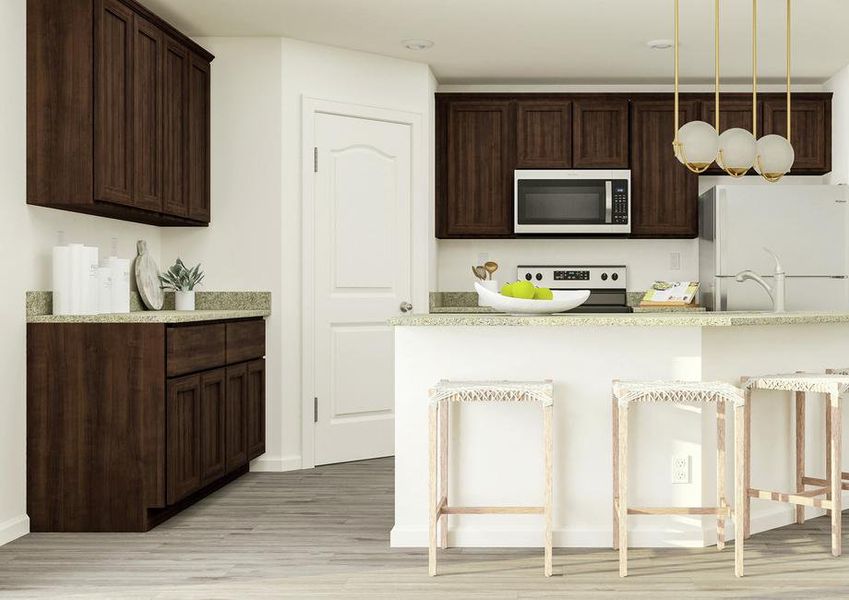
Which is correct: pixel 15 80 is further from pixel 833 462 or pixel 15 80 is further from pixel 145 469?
pixel 833 462

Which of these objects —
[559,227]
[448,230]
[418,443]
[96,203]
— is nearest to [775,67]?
[559,227]

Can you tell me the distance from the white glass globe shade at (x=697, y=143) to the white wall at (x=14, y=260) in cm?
263

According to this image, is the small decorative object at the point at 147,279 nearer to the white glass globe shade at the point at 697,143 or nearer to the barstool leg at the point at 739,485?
the white glass globe shade at the point at 697,143

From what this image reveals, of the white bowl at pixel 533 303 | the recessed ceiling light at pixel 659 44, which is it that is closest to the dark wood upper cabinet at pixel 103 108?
the white bowl at pixel 533 303

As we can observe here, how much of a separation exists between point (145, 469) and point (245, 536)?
1.62ft

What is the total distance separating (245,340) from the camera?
4586mm

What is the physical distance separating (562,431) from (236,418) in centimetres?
183

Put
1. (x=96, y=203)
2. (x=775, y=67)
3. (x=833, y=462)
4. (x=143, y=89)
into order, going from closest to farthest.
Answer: (x=833, y=462)
(x=96, y=203)
(x=143, y=89)
(x=775, y=67)

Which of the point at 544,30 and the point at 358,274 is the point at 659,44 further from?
the point at 358,274

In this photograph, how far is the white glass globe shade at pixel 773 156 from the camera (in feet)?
11.6

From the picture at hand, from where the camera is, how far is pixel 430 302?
19.1 ft

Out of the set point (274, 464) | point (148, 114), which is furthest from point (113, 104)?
point (274, 464)

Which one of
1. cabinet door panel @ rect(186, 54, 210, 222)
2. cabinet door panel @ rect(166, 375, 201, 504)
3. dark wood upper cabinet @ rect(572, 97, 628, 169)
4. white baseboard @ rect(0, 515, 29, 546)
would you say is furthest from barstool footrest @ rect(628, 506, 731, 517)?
dark wood upper cabinet @ rect(572, 97, 628, 169)

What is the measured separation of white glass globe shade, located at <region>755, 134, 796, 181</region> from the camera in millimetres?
3549
